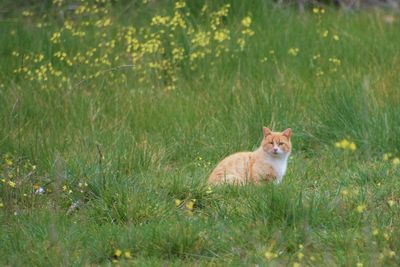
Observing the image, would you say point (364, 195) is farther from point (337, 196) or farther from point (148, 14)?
point (148, 14)

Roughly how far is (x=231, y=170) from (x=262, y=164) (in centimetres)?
28

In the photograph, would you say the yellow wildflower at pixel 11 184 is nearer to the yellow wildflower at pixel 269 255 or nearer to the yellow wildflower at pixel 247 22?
the yellow wildflower at pixel 269 255

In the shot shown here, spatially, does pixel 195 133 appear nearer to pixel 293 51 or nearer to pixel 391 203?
pixel 293 51

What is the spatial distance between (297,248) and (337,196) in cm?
78

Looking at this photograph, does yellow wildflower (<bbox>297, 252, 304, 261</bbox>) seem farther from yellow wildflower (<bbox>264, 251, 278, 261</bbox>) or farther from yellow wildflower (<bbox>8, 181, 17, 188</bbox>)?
yellow wildflower (<bbox>8, 181, 17, 188</bbox>)

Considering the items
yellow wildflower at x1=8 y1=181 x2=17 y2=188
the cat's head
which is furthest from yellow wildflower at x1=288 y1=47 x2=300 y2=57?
yellow wildflower at x1=8 y1=181 x2=17 y2=188

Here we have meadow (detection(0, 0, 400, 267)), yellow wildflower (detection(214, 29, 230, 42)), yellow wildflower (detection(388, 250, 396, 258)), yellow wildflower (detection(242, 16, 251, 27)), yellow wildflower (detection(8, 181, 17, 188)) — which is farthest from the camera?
yellow wildflower (detection(242, 16, 251, 27))

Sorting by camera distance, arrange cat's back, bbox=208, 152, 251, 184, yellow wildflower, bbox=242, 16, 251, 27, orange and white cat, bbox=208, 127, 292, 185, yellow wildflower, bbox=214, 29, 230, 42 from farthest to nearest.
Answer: yellow wildflower, bbox=242, 16, 251, 27 → yellow wildflower, bbox=214, 29, 230, 42 → orange and white cat, bbox=208, 127, 292, 185 → cat's back, bbox=208, 152, 251, 184

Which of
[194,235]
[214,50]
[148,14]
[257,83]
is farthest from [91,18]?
[194,235]

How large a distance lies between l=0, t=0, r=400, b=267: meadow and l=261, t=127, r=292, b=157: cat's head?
20 centimetres

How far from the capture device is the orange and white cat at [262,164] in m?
6.71

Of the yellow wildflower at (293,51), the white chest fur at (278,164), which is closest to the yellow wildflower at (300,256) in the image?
the white chest fur at (278,164)

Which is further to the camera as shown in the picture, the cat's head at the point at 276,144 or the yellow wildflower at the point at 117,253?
the cat's head at the point at 276,144

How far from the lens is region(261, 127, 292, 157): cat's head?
679cm
